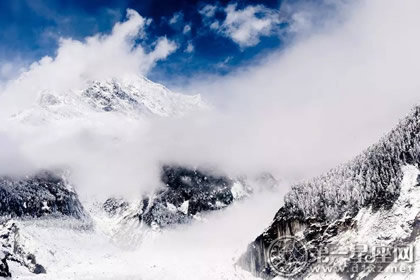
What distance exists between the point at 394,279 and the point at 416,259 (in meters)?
10.1

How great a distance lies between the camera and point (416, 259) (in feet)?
651

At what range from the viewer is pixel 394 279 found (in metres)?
196
